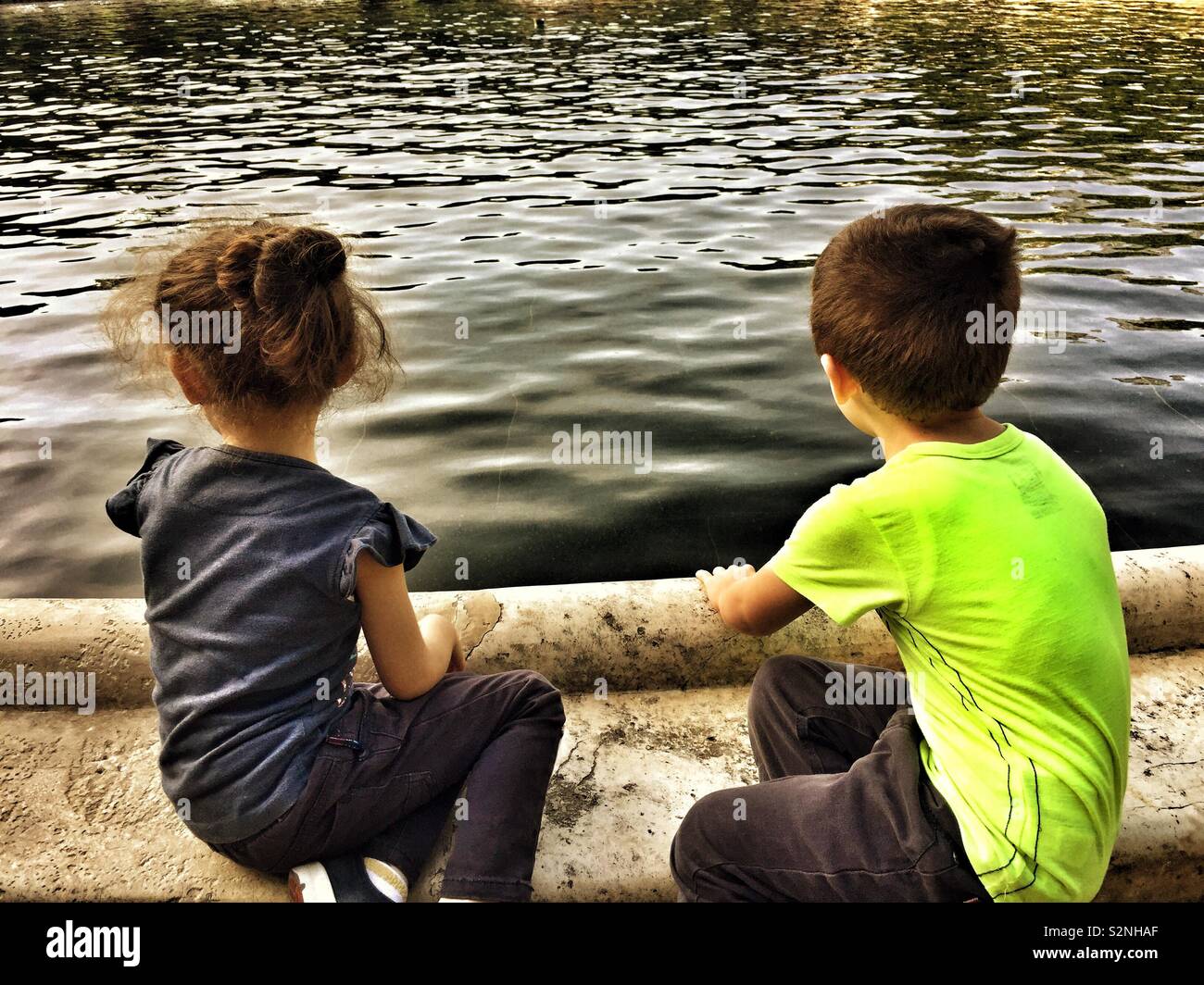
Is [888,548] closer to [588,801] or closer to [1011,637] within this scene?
[1011,637]

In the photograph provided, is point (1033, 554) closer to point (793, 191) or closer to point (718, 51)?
point (793, 191)

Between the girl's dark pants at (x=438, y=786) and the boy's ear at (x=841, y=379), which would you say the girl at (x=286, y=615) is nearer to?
the girl's dark pants at (x=438, y=786)

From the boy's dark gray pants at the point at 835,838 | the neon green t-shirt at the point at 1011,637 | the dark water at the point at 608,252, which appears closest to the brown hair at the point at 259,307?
the neon green t-shirt at the point at 1011,637

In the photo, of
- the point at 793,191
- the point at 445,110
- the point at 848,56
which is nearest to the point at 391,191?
the point at 793,191

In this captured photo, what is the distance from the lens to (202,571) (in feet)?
6.50

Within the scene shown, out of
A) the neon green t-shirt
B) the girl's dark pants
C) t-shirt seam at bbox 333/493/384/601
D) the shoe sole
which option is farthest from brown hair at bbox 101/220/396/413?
the neon green t-shirt

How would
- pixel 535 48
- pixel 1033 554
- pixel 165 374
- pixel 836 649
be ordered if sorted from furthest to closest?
pixel 535 48
pixel 836 649
pixel 165 374
pixel 1033 554

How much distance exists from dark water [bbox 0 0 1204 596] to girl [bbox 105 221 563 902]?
204 centimetres

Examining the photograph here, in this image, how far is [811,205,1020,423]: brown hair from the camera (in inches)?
73.3

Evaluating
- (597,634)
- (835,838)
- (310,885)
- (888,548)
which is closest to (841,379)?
(888,548)

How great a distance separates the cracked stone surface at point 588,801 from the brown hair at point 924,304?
3.66ft

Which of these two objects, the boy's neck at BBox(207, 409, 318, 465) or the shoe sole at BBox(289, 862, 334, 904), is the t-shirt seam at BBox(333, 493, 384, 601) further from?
the shoe sole at BBox(289, 862, 334, 904)

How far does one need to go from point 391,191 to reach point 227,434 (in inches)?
364

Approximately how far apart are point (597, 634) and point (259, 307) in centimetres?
136
